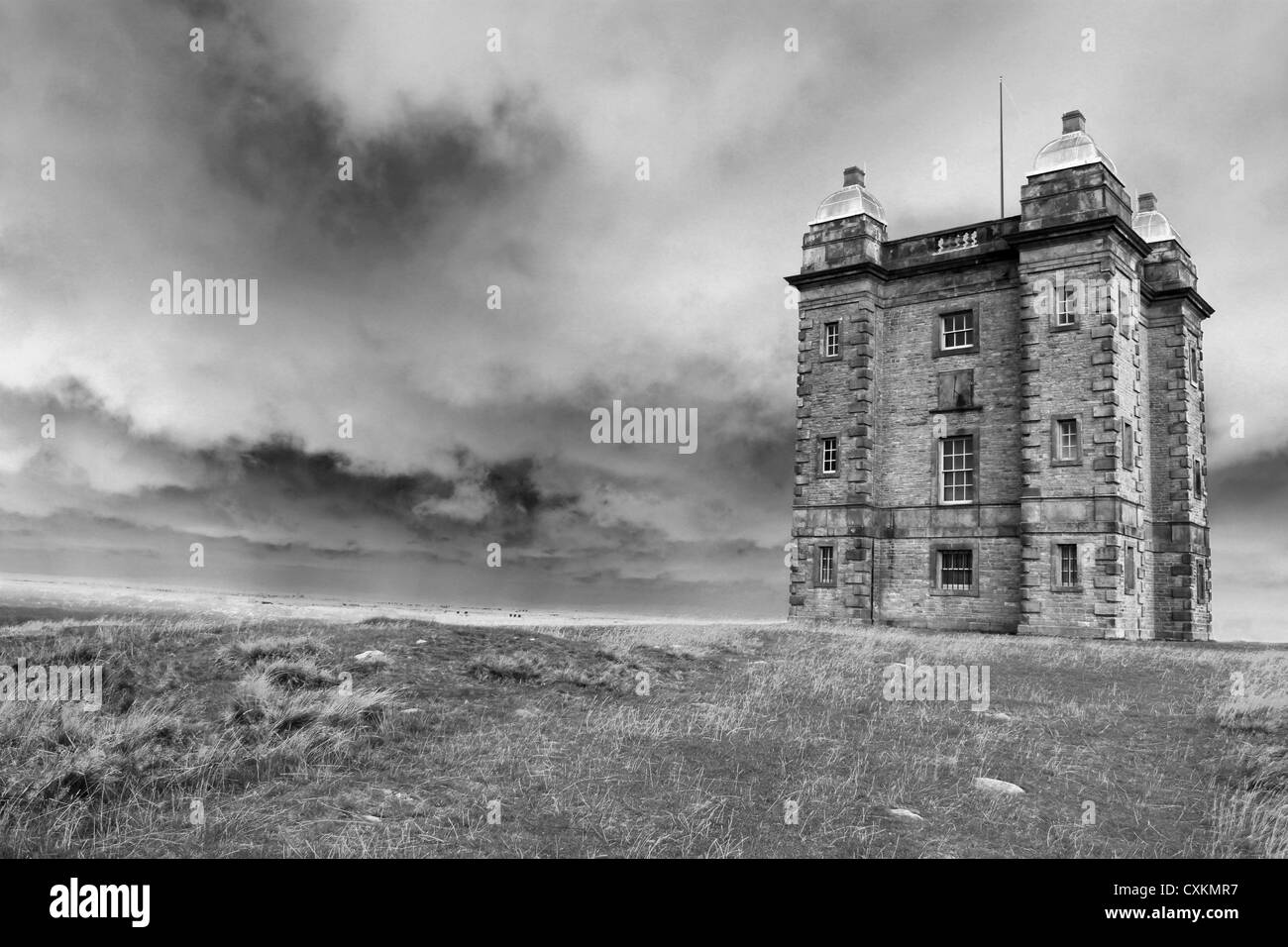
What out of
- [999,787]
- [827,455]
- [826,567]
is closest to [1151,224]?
[827,455]

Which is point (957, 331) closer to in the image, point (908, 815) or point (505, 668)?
point (505, 668)

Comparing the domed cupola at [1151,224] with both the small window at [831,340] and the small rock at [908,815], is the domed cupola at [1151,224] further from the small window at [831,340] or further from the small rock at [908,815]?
the small rock at [908,815]

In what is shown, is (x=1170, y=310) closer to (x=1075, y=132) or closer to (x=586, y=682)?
(x=1075, y=132)

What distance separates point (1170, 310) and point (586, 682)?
29.5 meters

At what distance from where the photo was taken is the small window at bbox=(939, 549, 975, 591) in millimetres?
29641

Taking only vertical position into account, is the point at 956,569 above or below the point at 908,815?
above

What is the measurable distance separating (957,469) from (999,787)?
2363cm

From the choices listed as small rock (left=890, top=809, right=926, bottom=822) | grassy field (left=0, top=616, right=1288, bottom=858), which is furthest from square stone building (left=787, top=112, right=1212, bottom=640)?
small rock (left=890, top=809, right=926, bottom=822)

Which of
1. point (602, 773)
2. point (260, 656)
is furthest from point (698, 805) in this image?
point (260, 656)

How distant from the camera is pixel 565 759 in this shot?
27.2ft

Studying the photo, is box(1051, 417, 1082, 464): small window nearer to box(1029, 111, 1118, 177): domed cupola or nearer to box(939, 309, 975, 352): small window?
box(939, 309, 975, 352): small window

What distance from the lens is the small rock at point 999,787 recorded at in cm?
812

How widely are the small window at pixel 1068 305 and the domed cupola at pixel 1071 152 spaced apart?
4059 millimetres

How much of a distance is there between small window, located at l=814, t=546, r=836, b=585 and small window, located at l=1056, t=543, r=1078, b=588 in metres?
7.45
